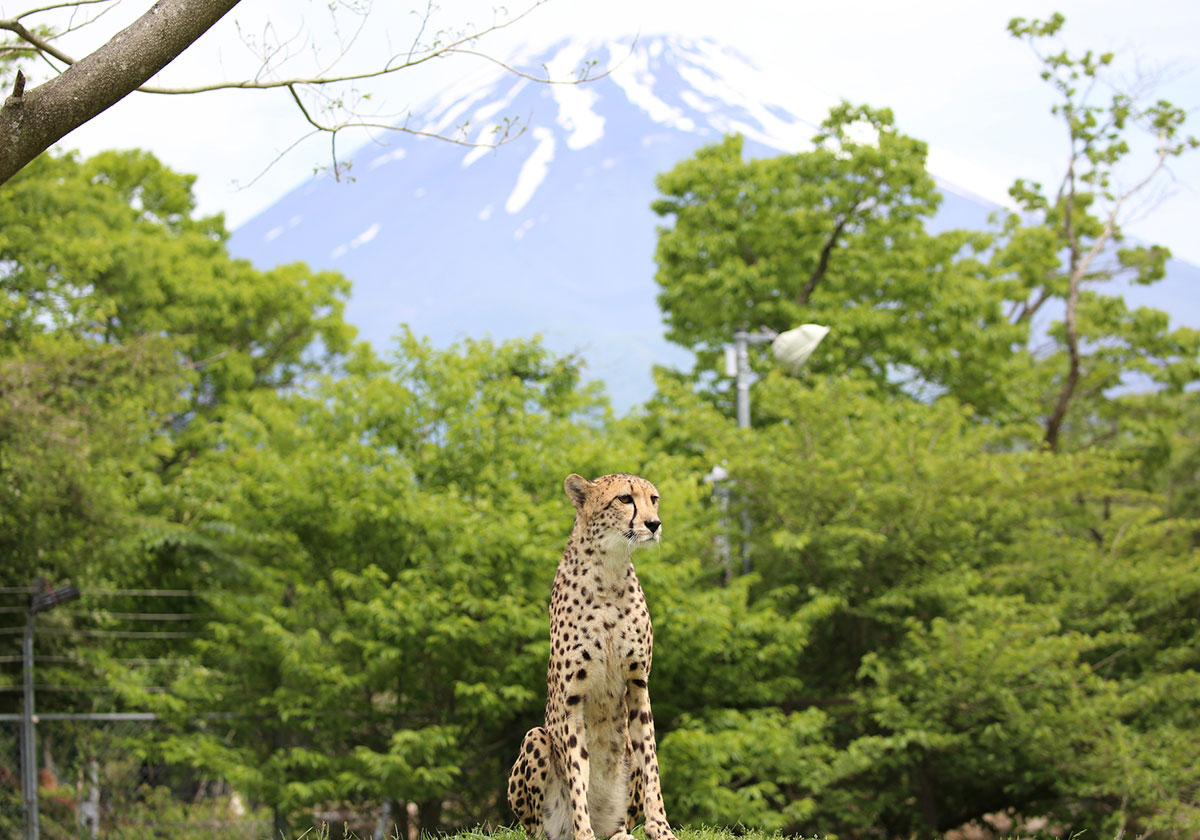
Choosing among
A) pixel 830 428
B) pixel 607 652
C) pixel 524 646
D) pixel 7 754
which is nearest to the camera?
pixel 607 652

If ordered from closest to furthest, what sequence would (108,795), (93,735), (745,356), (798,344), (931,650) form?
(931,650) → (798,344) → (745,356) → (93,735) → (108,795)

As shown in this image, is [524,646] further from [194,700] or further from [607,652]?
[607,652]

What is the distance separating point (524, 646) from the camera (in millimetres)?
13164

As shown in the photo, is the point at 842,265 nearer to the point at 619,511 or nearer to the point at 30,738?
the point at 30,738

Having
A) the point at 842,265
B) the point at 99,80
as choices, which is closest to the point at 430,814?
the point at 99,80

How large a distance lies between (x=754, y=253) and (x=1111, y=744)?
15.6m

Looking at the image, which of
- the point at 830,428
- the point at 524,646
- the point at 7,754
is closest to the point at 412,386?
the point at 524,646

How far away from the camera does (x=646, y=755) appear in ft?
19.4

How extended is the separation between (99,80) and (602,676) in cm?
383

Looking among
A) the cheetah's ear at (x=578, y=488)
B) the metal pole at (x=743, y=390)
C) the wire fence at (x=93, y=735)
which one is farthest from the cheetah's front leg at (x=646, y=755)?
the wire fence at (x=93, y=735)

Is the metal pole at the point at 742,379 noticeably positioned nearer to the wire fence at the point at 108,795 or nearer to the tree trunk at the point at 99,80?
the wire fence at the point at 108,795

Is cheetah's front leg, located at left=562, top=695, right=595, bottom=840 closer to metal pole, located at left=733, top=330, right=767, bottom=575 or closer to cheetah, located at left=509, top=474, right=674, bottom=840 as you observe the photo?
cheetah, located at left=509, top=474, right=674, bottom=840

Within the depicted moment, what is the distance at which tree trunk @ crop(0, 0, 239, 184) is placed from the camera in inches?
231

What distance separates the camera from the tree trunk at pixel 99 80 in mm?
5863
